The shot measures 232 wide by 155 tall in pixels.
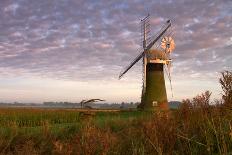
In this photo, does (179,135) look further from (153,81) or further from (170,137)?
(153,81)

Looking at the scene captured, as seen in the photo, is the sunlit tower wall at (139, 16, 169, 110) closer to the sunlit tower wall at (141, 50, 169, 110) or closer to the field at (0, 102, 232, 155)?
the sunlit tower wall at (141, 50, 169, 110)

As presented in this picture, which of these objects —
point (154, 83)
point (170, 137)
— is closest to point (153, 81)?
point (154, 83)

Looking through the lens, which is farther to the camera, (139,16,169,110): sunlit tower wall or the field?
(139,16,169,110): sunlit tower wall

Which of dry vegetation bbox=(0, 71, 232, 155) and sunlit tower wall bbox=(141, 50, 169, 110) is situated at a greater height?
sunlit tower wall bbox=(141, 50, 169, 110)

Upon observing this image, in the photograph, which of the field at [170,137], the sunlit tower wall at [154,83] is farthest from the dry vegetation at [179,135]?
the sunlit tower wall at [154,83]

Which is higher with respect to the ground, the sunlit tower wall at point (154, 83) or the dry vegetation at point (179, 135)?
the sunlit tower wall at point (154, 83)

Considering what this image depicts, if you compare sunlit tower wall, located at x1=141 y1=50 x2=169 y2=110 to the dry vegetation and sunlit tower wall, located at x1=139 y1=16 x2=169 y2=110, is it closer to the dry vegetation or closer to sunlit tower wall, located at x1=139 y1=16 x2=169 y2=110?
sunlit tower wall, located at x1=139 y1=16 x2=169 y2=110

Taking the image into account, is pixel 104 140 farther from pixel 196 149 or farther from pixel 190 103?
pixel 190 103

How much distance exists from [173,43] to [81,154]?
Result: 144 feet

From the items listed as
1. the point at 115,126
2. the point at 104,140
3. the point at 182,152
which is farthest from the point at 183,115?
the point at 115,126

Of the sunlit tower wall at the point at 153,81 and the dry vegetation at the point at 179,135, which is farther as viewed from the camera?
the sunlit tower wall at the point at 153,81

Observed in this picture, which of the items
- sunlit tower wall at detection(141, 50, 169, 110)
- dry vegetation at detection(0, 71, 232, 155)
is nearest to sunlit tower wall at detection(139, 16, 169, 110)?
sunlit tower wall at detection(141, 50, 169, 110)

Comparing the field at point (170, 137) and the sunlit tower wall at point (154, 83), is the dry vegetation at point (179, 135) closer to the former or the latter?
the field at point (170, 137)

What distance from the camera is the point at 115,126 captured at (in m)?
21.0
